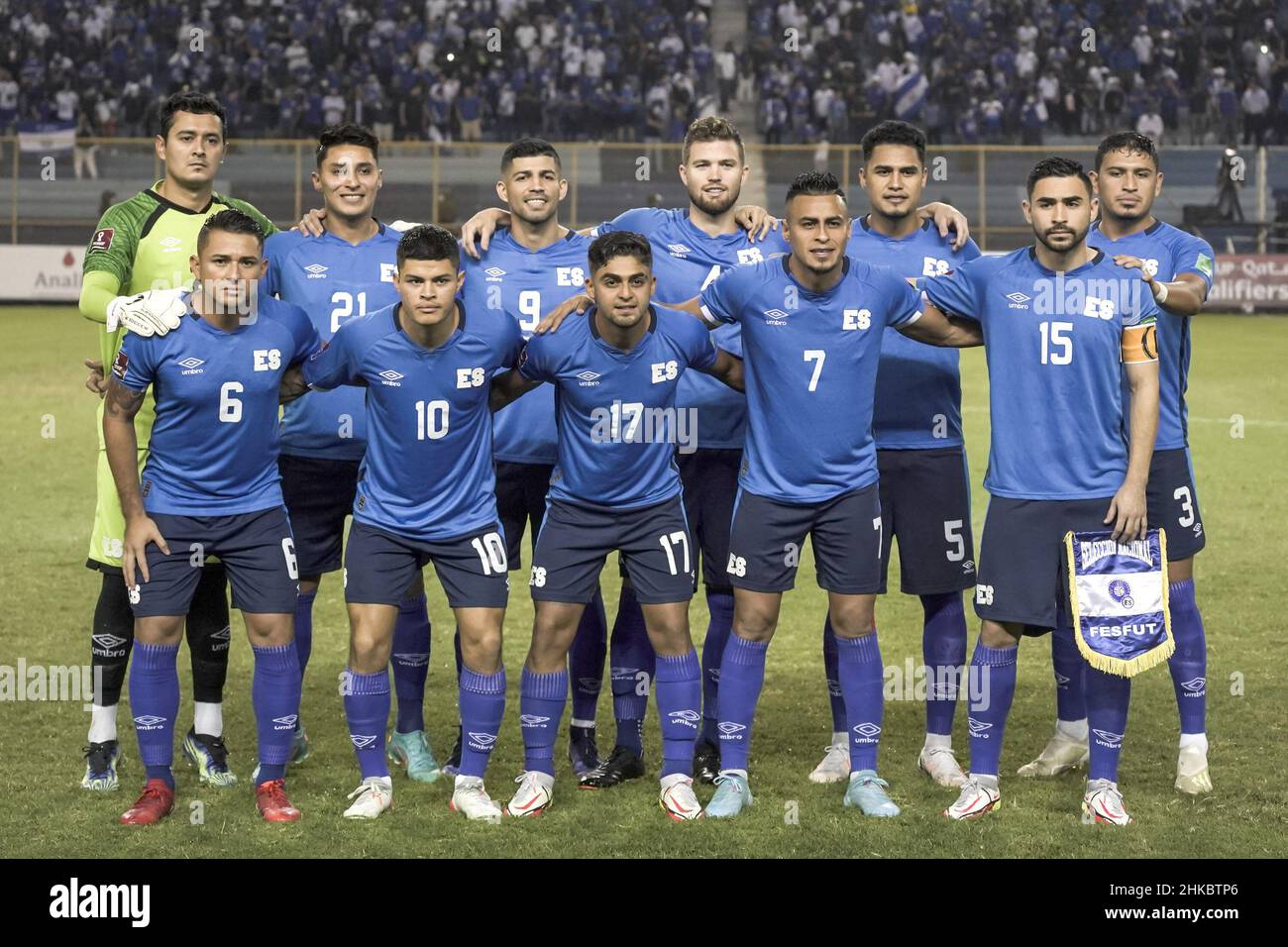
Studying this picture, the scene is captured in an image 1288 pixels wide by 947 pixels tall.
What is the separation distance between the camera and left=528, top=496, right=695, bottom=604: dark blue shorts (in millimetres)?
5785

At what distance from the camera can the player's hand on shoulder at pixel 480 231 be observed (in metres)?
6.27

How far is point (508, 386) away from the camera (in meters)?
5.84

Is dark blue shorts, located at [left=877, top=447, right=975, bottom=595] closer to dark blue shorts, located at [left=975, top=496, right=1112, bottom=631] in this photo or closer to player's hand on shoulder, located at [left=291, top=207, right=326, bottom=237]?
dark blue shorts, located at [left=975, top=496, right=1112, bottom=631]

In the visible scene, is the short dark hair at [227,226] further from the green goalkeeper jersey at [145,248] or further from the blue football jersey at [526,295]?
the blue football jersey at [526,295]

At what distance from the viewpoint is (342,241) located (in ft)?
20.7

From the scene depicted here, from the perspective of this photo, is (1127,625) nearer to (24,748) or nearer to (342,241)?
(342,241)

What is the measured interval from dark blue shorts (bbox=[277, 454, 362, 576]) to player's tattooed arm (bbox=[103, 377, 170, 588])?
2.46 feet

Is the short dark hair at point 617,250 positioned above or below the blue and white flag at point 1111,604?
above

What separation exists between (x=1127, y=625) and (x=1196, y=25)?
28.6 metres

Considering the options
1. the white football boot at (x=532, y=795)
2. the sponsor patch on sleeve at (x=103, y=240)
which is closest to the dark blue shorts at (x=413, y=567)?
the white football boot at (x=532, y=795)

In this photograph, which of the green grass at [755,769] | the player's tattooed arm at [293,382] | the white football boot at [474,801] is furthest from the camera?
the player's tattooed arm at [293,382]

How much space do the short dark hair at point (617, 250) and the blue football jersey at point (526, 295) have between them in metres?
0.60

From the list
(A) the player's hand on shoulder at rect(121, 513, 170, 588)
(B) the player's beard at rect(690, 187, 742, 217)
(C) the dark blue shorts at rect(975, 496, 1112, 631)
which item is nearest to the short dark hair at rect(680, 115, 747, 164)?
(B) the player's beard at rect(690, 187, 742, 217)

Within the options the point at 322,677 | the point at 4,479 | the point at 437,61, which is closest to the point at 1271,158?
the point at 437,61
